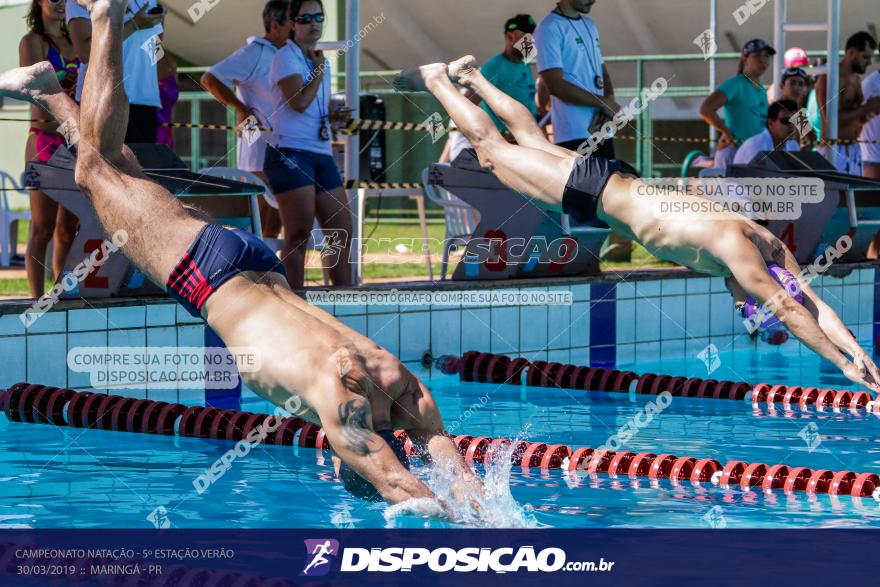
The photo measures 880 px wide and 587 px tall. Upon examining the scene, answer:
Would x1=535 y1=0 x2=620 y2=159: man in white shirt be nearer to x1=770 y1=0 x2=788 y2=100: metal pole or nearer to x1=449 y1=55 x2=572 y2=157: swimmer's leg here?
x1=449 y1=55 x2=572 y2=157: swimmer's leg

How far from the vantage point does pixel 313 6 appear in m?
7.51

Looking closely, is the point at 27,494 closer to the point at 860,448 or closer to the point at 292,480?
the point at 292,480

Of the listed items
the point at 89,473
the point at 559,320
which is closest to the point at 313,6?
the point at 559,320

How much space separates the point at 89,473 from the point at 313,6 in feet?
11.0

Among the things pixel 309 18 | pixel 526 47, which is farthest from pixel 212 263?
pixel 526 47

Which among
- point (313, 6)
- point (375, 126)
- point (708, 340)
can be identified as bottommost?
point (708, 340)

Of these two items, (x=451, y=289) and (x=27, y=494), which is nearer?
(x=27, y=494)

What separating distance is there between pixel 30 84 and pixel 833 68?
7.84 metres

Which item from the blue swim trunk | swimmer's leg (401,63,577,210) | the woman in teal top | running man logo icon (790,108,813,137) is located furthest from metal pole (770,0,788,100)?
the blue swim trunk

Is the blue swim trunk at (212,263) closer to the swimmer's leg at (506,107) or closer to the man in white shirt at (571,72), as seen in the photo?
the swimmer's leg at (506,107)

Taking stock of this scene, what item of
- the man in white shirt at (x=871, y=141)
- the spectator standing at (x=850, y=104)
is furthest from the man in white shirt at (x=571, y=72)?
the man in white shirt at (x=871, y=141)

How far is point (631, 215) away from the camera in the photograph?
5.50 m

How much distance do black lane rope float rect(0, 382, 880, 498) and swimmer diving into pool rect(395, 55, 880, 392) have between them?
1.49 ft

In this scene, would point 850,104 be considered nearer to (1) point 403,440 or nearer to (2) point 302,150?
(2) point 302,150
